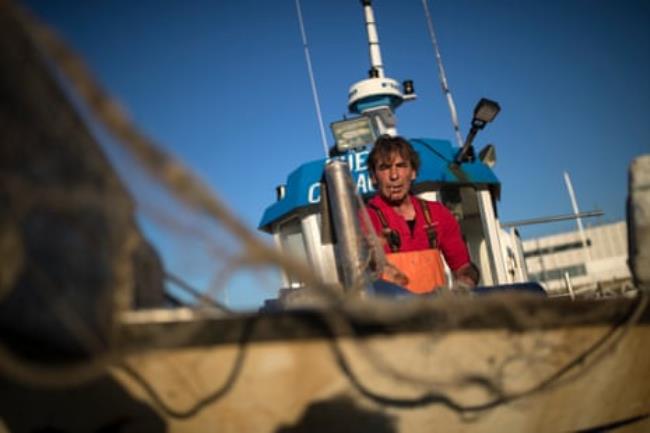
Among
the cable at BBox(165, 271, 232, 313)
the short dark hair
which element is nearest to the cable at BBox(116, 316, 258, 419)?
the cable at BBox(165, 271, 232, 313)

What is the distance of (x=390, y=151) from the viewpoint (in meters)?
3.43

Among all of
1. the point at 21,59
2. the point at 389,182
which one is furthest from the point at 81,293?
the point at 389,182

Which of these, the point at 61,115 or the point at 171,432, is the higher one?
the point at 61,115

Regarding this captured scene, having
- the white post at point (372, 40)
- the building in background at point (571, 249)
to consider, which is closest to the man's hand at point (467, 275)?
the white post at point (372, 40)

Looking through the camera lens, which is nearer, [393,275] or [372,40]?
[393,275]

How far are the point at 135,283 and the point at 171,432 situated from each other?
1.90ft

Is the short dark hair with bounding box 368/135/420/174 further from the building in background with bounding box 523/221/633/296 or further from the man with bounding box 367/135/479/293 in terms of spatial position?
the building in background with bounding box 523/221/633/296

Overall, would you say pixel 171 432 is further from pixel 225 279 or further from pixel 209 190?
pixel 209 190

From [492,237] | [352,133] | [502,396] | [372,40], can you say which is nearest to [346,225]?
[502,396]

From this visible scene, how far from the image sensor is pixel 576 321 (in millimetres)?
1655

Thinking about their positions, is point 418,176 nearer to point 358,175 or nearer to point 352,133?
point 358,175

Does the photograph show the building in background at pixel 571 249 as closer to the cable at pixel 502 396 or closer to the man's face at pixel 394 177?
the man's face at pixel 394 177

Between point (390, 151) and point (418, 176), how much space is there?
1.86 m

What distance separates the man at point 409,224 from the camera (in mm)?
3137
